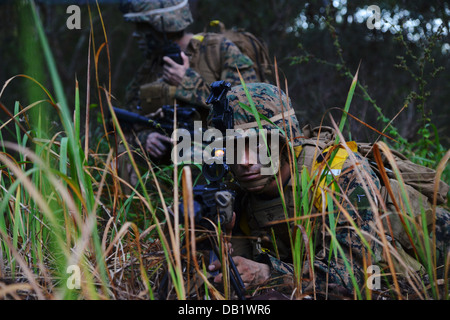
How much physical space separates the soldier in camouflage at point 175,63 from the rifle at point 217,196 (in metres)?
1.88

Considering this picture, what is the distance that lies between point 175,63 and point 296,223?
261cm

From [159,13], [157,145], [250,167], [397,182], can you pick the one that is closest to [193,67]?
[159,13]

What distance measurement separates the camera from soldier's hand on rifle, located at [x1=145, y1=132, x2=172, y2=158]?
401cm

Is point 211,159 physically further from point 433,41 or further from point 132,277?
point 433,41

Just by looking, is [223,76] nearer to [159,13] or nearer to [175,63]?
[175,63]

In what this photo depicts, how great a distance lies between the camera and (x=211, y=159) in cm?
186

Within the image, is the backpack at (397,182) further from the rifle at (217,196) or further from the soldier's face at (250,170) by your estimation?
the rifle at (217,196)

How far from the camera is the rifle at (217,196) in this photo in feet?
5.71

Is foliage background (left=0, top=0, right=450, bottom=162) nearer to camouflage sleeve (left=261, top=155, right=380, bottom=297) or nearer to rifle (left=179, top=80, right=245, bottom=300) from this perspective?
camouflage sleeve (left=261, top=155, right=380, bottom=297)

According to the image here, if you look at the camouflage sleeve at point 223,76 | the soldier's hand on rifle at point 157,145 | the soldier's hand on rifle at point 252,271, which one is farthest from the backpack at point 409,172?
the soldier's hand on rifle at point 157,145

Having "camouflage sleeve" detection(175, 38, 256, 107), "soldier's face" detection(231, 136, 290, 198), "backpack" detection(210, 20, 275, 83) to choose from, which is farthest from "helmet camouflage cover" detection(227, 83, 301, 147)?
"backpack" detection(210, 20, 275, 83)

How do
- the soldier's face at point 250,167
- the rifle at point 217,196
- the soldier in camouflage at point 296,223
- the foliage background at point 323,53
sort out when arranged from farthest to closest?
the foliage background at point 323,53 < the soldier's face at point 250,167 < the soldier in camouflage at point 296,223 < the rifle at point 217,196
